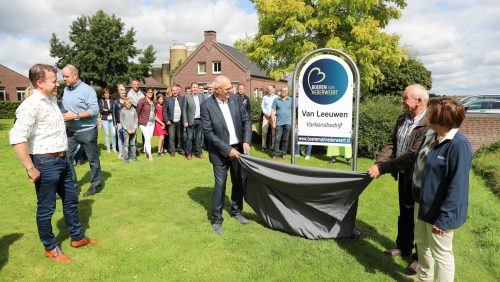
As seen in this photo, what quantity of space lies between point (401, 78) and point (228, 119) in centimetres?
2183

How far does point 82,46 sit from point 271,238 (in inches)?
1810

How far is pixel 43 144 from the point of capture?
12.0ft

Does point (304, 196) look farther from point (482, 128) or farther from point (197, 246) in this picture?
point (482, 128)

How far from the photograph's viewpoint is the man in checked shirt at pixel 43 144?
3464 mm

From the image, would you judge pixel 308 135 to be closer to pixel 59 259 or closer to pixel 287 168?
pixel 287 168

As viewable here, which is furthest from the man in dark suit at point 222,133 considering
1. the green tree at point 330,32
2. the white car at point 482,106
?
the white car at point 482,106

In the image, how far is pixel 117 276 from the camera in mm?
3668

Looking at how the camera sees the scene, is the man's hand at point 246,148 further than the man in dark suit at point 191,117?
No

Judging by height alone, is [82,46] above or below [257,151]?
above

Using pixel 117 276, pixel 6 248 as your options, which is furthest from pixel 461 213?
pixel 6 248

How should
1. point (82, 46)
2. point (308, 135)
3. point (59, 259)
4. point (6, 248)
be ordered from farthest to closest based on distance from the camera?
point (82, 46) → point (308, 135) → point (6, 248) → point (59, 259)

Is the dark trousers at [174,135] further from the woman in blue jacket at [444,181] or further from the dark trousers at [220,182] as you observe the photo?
the woman in blue jacket at [444,181]

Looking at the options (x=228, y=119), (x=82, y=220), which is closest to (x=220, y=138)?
(x=228, y=119)

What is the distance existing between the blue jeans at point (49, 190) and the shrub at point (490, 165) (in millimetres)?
7493
